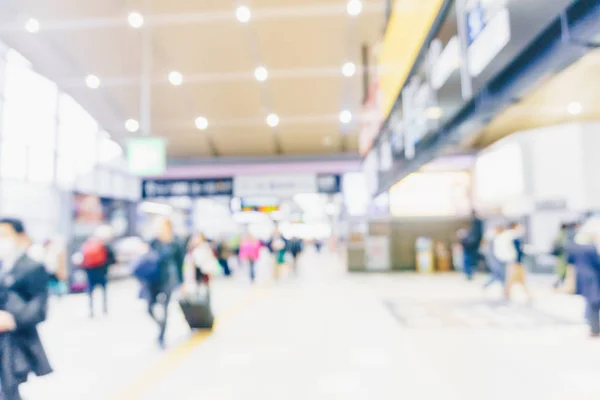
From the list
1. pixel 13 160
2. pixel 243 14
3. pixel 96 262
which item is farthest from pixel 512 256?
pixel 13 160

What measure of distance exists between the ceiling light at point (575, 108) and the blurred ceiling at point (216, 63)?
562cm

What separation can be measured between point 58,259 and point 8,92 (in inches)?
165

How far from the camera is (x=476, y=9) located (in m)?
3.60

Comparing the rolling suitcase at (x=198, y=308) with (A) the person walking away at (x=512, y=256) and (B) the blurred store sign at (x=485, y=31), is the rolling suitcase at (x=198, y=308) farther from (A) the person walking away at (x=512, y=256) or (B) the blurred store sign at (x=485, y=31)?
(A) the person walking away at (x=512, y=256)

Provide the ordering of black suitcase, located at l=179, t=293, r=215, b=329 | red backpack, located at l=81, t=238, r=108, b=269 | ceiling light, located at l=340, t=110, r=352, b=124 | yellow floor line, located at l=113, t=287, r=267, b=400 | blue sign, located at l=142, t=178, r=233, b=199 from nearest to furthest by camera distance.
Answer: yellow floor line, located at l=113, t=287, r=267, b=400, black suitcase, located at l=179, t=293, r=215, b=329, red backpack, located at l=81, t=238, r=108, b=269, ceiling light, located at l=340, t=110, r=352, b=124, blue sign, located at l=142, t=178, r=233, b=199

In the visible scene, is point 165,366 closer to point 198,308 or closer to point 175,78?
point 198,308

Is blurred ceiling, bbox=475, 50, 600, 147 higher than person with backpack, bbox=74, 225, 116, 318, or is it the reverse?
blurred ceiling, bbox=475, 50, 600, 147

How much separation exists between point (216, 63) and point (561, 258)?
9.59 m

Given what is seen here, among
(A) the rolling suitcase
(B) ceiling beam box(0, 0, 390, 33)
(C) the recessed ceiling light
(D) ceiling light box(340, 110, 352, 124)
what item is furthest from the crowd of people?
(C) the recessed ceiling light

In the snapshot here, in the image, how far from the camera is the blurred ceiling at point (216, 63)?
34.7 ft

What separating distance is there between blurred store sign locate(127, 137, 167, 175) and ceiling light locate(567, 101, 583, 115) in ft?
35.1

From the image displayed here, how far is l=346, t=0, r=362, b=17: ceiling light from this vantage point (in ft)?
33.6

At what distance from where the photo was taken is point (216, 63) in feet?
40.5

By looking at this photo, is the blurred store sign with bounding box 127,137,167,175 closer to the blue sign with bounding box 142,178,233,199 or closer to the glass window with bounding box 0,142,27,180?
the glass window with bounding box 0,142,27,180
